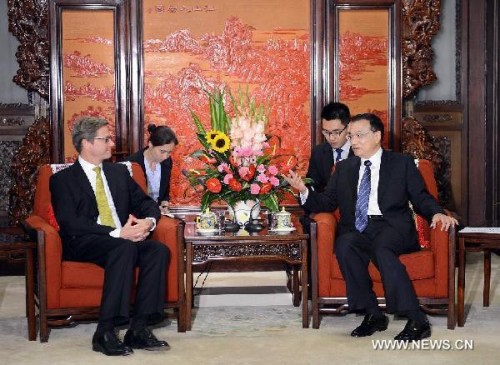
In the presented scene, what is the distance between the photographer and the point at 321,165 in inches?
207

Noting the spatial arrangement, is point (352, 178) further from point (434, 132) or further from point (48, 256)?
point (434, 132)

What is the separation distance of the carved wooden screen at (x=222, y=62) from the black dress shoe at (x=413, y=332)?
2.57 metres

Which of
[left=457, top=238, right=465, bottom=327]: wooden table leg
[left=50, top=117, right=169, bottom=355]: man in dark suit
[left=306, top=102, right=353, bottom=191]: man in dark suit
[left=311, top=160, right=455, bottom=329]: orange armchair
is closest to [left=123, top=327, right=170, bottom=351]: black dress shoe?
[left=50, top=117, right=169, bottom=355]: man in dark suit

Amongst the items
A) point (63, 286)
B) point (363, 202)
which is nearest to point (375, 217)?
point (363, 202)

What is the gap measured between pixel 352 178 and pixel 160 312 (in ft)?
3.97

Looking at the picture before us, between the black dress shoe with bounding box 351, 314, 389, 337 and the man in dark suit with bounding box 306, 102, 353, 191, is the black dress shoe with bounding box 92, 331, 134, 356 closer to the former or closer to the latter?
the black dress shoe with bounding box 351, 314, 389, 337

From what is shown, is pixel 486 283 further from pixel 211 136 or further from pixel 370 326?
pixel 211 136

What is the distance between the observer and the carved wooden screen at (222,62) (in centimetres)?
645

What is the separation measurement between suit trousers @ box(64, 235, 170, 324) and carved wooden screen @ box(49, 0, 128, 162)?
2.34 metres

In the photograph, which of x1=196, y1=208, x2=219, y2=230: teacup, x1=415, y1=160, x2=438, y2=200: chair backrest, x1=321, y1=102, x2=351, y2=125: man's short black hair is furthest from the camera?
x1=321, y1=102, x2=351, y2=125: man's short black hair

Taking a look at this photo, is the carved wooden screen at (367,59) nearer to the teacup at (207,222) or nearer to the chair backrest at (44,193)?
the teacup at (207,222)

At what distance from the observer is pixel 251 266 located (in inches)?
252

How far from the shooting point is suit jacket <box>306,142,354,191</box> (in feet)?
17.1

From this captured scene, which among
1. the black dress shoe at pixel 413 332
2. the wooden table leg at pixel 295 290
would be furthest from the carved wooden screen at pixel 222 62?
the black dress shoe at pixel 413 332
